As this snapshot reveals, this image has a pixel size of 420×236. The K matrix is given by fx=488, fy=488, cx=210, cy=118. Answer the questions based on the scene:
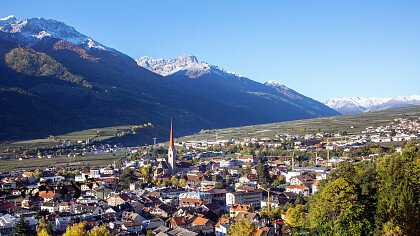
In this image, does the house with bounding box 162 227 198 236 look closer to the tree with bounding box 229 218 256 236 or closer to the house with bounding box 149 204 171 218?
the tree with bounding box 229 218 256 236

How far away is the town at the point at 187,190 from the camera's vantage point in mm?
28219

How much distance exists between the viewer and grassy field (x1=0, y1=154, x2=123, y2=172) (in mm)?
57344

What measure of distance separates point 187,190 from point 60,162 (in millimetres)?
24735

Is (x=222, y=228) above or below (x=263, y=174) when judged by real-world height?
below

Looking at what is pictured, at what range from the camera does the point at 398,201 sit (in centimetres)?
1725

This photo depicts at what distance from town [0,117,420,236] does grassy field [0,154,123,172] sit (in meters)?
1.72

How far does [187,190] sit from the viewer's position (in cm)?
4316

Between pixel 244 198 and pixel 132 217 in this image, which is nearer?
pixel 132 217

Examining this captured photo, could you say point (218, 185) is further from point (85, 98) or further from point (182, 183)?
point (85, 98)

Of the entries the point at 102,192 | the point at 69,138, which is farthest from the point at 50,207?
the point at 69,138

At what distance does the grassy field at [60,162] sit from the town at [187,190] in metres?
1.72

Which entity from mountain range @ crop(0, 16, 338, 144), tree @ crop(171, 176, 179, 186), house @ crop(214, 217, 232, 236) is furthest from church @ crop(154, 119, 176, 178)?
mountain range @ crop(0, 16, 338, 144)

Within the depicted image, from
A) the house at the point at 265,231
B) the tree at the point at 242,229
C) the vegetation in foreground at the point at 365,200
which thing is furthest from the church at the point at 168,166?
the vegetation in foreground at the point at 365,200

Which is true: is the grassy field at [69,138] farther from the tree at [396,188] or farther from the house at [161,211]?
the tree at [396,188]
